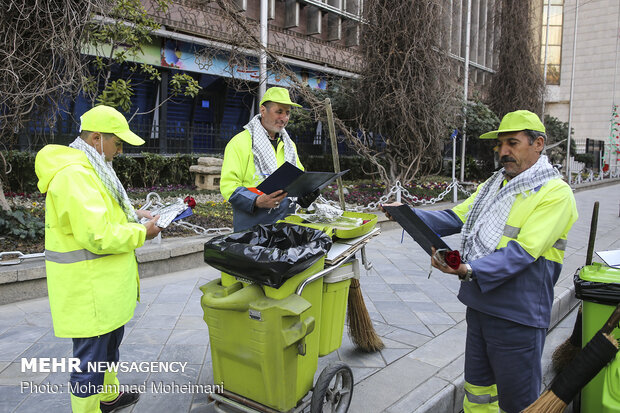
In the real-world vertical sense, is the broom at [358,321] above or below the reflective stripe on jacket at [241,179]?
below

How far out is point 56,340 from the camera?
12.1 ft

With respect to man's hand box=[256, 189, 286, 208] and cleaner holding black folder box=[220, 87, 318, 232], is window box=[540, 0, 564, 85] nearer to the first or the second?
cleaner holding black folder box=[220, 87, 318, 232]

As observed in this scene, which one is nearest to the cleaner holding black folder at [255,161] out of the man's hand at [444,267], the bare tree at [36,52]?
the man's hand at [444,267]

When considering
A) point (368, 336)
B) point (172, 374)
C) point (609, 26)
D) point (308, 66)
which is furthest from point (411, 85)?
point (609, 26)

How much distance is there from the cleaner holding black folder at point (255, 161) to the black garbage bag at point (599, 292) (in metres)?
1.96

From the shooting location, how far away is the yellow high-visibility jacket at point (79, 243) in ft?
7.12

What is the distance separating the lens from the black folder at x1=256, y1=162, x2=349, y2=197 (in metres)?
2.62

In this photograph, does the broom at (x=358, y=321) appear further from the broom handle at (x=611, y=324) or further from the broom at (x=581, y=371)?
the broom handle at (x=611, y=324)

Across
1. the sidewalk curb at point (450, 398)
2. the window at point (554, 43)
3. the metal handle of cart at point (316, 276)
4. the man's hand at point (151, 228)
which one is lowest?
the sidewalk curb at point (450, 398)

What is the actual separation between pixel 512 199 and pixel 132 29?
675 cm

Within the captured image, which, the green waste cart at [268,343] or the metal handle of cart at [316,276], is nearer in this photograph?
the green waste cart at [268,343]

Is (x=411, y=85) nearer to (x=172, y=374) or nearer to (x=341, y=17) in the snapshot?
(x=341, y=17)

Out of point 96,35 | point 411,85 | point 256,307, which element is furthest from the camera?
point 411,85

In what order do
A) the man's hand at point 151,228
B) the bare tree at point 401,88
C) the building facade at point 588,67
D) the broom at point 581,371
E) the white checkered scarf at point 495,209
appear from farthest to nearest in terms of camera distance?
the building facade at point 588,67
the bare tree at point 401,88
the man's hand at point 151,228
the white checkered scarf at point 495,209
the broom at point 581,371
